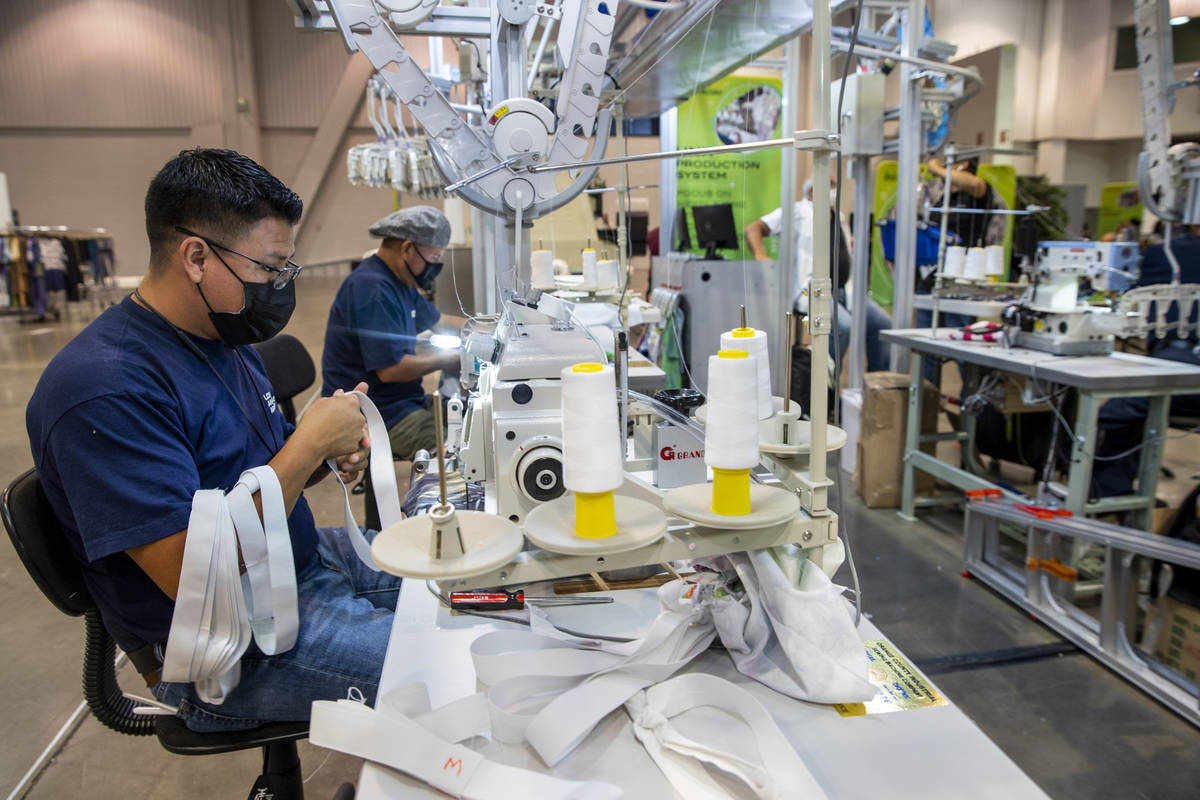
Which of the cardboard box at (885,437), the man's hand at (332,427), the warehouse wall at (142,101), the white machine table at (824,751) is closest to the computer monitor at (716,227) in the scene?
the cardboard box at (885,437)

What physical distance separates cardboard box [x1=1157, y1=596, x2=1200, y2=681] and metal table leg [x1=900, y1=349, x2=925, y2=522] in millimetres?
1271

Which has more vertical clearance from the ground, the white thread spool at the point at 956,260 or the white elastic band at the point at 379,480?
the white thread spool at the point at 956,260

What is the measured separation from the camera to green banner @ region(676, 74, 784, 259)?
12.8 ft

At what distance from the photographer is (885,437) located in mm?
3408

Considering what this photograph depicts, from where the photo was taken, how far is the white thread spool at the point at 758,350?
3.23 ft

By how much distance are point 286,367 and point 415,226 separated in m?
Answer: 0.69

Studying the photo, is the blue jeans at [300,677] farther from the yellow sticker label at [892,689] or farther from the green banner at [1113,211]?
the green banner at [1113,211]

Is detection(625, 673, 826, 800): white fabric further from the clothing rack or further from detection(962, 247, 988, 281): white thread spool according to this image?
the clothing rack

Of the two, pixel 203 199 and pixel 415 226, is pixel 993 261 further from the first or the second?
pixel 203 199

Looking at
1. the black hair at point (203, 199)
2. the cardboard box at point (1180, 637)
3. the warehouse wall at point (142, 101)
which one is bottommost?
the cardboard box at point (1180, 637)

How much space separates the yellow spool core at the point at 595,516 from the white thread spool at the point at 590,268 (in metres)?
2.37

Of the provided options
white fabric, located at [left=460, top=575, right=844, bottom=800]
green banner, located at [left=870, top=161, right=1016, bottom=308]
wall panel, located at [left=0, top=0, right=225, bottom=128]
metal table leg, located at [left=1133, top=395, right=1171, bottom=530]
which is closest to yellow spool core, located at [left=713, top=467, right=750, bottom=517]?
white fabric, located at [left=460, top=575, right=844, bottom=800]

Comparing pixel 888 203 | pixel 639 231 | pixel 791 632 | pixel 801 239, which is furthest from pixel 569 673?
pixel 888 203

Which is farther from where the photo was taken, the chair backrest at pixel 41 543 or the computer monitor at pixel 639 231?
the computer monitor at pixel 639 231
